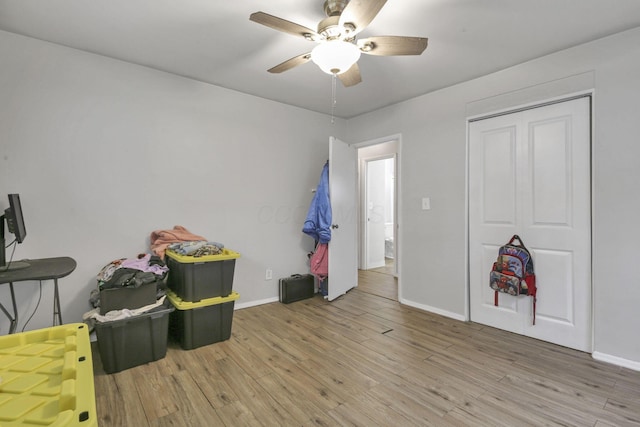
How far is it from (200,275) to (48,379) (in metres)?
1.61

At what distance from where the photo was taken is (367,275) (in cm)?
496

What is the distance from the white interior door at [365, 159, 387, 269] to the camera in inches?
214

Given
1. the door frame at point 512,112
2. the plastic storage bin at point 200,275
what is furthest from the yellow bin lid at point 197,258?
the door frame at point 512,112

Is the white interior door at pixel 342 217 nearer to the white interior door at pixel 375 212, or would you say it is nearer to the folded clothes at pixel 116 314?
the white interior door at pixel 375 212

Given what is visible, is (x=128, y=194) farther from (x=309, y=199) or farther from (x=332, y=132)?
(x=332, y=132)

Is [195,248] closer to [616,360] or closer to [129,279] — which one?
[129,279]

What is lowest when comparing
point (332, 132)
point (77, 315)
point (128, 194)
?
point (77, 315)

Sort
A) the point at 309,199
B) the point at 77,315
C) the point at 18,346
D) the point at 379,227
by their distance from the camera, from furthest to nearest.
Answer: the point at 379,227 < the point at 309,199 < the point at 77,315 < the point at 18,346

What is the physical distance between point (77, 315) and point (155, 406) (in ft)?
4.14

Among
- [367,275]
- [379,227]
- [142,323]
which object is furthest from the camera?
[379,227]

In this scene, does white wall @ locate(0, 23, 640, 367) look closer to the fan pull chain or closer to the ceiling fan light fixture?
the fan pull chain

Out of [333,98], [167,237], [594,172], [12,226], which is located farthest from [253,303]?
[594,172]

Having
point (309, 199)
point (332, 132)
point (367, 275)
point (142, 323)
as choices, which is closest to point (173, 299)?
point (142, 323)

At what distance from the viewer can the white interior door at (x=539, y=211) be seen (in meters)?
2.35
